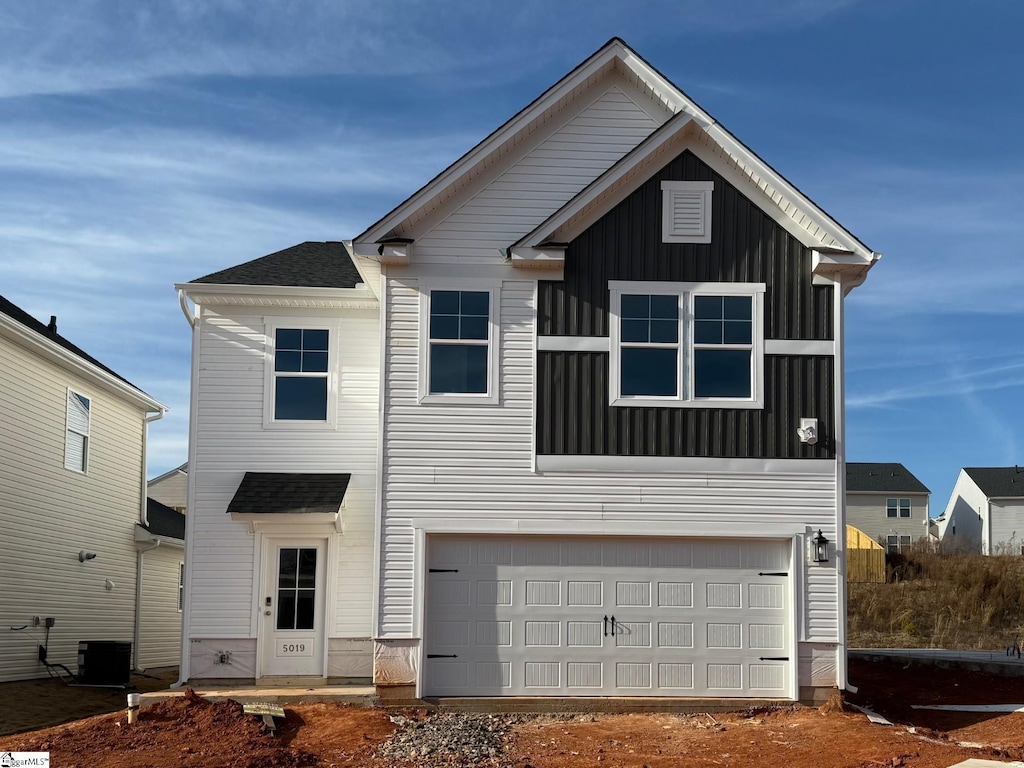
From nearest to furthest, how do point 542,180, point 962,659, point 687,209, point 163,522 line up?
point 687,209 < point 542,180 < point 962,659 < point 163,522

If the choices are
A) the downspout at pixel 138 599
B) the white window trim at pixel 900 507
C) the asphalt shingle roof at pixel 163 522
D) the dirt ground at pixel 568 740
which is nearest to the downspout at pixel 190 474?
the dirt ground at pixel 568 740

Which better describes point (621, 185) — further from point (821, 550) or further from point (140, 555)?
point (140, 555)

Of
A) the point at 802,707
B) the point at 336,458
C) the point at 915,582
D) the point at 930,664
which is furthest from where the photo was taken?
the point at 915,582

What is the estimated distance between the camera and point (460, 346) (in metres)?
15.1

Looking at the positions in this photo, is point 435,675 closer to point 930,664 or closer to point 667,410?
point 667,410

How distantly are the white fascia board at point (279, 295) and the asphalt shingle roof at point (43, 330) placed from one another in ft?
13.7

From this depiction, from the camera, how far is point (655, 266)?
50.0 feet

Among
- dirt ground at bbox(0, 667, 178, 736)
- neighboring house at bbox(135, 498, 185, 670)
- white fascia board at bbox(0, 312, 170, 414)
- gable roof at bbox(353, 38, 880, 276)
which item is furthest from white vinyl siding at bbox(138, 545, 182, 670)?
gable roof at bbox(353, 38, 880, 276)

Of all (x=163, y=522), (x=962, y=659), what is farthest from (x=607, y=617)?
(x=163, y=522)

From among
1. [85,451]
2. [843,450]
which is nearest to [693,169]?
[843,450]

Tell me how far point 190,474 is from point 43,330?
22.9ft

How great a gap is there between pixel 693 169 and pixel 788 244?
5.57 ft

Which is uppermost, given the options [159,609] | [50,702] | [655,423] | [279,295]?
[279,295]

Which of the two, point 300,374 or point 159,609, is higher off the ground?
point 300,374
